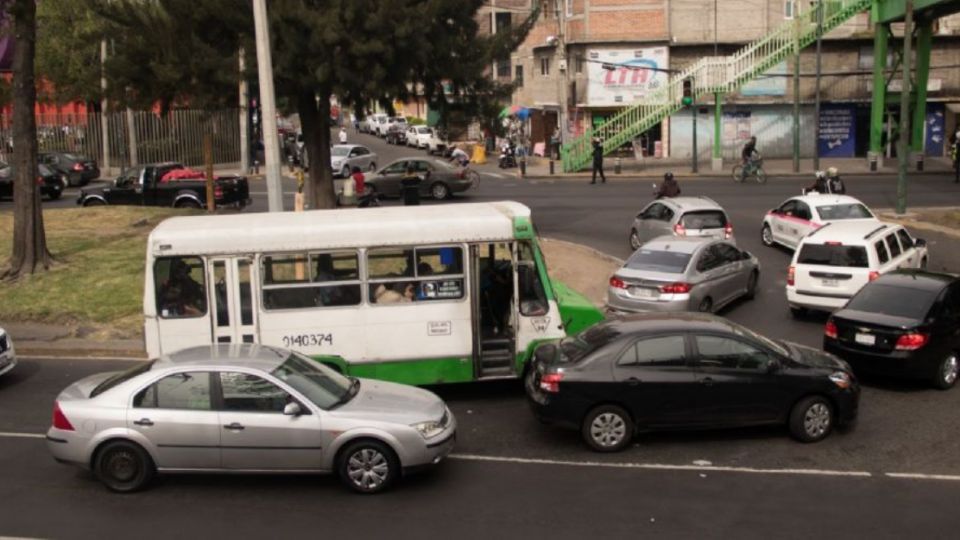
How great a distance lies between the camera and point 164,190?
3322cm

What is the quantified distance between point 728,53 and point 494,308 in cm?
3975

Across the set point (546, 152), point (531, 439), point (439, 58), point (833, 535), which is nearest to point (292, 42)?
point (439, 58)

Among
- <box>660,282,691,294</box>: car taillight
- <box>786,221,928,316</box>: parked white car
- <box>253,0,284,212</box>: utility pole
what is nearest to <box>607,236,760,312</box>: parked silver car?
<box>660,282,691,294</box>: car taillight

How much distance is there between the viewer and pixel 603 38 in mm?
49500

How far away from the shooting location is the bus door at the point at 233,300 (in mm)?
12703

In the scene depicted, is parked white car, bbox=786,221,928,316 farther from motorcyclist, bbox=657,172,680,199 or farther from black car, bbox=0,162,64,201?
black car, bbox=0,162,64,201

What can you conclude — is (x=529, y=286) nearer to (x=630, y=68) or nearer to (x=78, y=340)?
(x=78, y=340)

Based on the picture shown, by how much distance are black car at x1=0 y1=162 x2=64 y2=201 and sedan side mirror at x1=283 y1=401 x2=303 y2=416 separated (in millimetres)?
33568

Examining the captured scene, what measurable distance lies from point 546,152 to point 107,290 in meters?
39.3

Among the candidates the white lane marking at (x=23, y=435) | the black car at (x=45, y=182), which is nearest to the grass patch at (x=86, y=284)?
the white lane marking at (x=23, y=435)

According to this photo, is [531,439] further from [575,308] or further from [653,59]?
[653,59]

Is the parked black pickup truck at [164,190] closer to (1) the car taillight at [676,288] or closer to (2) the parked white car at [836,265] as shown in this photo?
(1) the car taillight at [676,288]

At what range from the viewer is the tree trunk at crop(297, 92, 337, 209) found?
26.9 metres

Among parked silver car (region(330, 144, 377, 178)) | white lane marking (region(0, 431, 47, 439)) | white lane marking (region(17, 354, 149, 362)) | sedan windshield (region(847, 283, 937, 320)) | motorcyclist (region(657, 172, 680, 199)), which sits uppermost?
parked silver car (region(330, 144, 377, 178))
